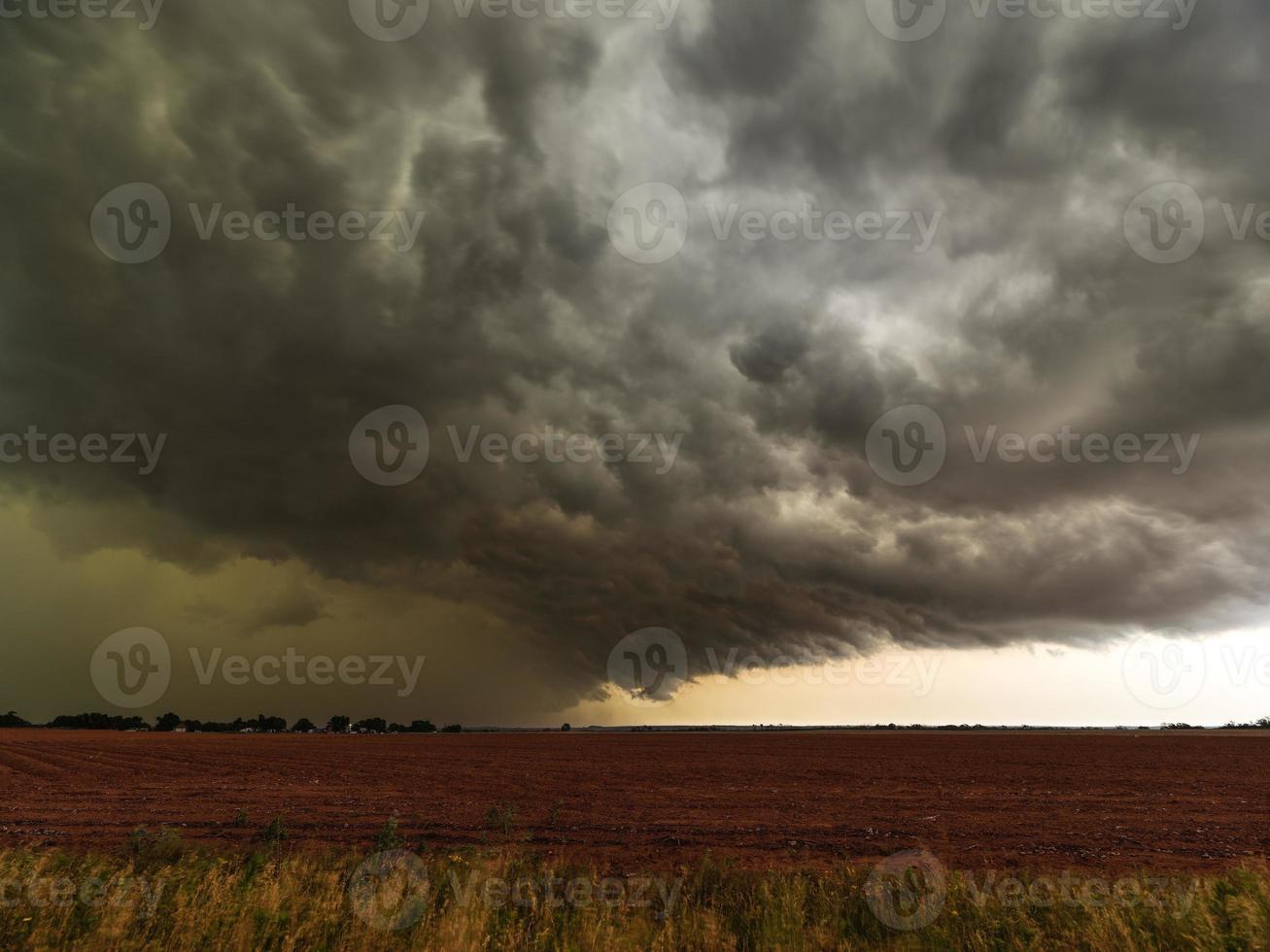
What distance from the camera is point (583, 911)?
11.9 metres

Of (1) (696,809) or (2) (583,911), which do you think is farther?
(1) (696,809)

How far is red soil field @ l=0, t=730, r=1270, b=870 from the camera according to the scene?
79.1 ft

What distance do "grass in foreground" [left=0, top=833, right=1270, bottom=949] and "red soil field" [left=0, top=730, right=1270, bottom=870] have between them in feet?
23.7

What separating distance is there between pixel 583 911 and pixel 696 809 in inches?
974

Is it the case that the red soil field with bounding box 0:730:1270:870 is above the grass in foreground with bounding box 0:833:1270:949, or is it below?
below

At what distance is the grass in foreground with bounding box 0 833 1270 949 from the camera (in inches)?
409

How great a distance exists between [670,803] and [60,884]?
29.3m

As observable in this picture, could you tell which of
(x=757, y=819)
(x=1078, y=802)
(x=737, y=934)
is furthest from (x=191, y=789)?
(x=1078, y=802)

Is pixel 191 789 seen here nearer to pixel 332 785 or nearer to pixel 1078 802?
pixel 332 785

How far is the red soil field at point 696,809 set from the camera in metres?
24.1

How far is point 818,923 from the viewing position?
11.8m

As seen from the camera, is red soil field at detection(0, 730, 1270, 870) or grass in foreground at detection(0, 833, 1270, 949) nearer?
grass in foreground at detection(0, 833, 1270, 949)

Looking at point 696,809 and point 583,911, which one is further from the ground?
point 583,911

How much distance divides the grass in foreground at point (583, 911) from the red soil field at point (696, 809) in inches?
284
